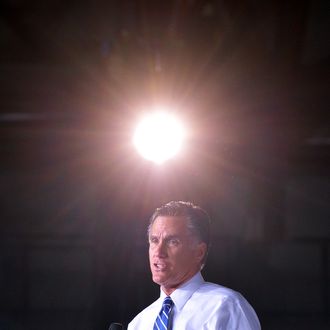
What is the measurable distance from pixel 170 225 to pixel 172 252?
0.08 metres

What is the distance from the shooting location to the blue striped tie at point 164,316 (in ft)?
6.16

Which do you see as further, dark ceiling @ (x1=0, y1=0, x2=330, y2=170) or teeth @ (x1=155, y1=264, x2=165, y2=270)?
dark ceiling @ (x1=0, y1=0, x2=330, y2=170)

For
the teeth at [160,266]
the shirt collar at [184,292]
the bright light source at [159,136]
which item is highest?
the bright light source at [159,136]

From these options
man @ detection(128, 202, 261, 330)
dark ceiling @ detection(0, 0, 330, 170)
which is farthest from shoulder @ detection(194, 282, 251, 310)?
dark ceiling @ detection(0, 0, 330, 170)

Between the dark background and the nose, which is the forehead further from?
the dark background

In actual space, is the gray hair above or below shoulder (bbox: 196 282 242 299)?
above

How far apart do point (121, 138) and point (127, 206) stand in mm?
1308

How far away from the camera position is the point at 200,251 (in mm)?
1904

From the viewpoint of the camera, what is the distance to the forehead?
186 cm

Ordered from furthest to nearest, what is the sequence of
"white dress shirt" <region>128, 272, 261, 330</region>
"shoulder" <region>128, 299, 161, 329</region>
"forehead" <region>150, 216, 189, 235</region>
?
"shoulder" <region>128, 299, 161, 329</region>
"forehead" <region>150, 216, 189, 235</region>
"white dress shirt" <region>128, 272, 261, 330</region>

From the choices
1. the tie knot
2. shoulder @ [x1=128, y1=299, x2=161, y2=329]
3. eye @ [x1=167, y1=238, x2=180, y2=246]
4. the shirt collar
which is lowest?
shoulder @ [x1=128, y1=299, x2=161, y2=329]

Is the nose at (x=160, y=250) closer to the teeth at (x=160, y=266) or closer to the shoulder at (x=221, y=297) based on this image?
the teeth at (x=160, y=266)

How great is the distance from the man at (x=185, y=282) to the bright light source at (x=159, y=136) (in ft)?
12.6

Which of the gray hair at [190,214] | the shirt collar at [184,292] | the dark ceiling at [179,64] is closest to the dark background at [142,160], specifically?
the dark ceiling at [179,64]
